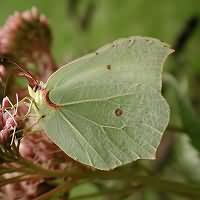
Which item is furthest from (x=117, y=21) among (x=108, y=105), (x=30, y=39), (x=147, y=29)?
(x=108, y=105)

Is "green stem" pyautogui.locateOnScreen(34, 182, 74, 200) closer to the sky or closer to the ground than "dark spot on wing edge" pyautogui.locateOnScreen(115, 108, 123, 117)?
closer to the ground

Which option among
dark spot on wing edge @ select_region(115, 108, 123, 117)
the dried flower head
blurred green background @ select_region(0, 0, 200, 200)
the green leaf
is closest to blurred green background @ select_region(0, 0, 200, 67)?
blurred green background @ select_region(0, 0, 200, 200)

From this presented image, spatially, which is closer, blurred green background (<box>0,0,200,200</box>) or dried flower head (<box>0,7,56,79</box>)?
dried flower head (<box>0,7,56,79</box>)

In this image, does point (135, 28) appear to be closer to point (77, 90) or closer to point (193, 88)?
point (193, 88)

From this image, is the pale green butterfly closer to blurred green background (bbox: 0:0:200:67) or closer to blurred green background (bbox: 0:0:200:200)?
blurred green background (bbox: 0:0:200:200)

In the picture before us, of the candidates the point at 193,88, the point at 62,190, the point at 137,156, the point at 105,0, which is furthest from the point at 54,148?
the point at 105,0

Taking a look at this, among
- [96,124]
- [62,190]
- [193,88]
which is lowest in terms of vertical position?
[193,88]

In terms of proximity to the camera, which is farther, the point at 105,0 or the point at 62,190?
the point at 105,0
